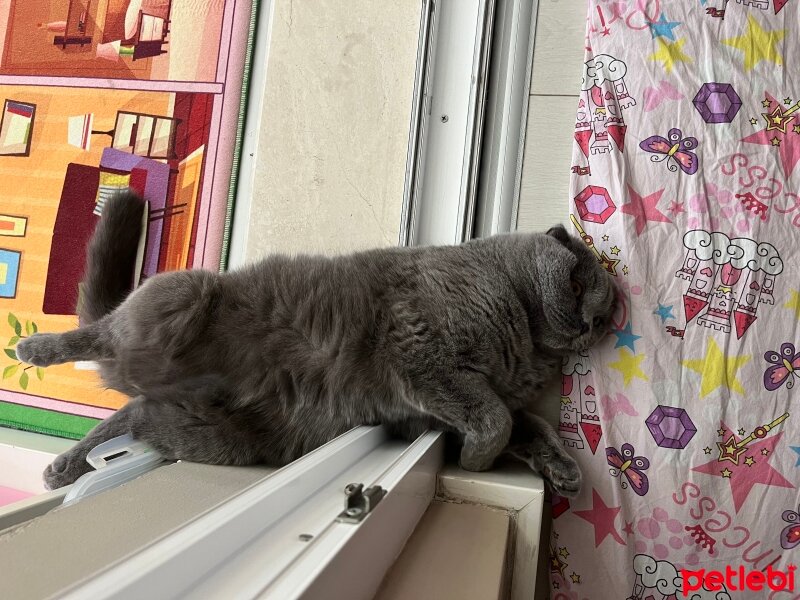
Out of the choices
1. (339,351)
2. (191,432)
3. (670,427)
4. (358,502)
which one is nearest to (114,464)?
(191,432)

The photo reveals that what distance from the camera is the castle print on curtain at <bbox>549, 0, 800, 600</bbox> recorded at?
1.10m

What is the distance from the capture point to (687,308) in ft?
3.78

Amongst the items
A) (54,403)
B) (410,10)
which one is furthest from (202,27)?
(54,403)

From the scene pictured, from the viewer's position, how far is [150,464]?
102 cm

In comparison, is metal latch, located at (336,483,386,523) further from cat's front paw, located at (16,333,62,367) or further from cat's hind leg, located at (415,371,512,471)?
cat's front paw, located at (16,333,62,367)

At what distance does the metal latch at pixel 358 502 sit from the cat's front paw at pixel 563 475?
0.53 metres

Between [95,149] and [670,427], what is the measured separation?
164cm

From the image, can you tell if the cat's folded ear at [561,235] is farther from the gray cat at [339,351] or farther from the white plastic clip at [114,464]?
the white plastic clip at [114,464]

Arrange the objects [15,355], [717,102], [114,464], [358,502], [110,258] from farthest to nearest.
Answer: [15,355] < [110,258] < [717,102] < [114,464] < [358,502]

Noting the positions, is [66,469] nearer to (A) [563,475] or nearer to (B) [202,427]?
(B) [202,427]

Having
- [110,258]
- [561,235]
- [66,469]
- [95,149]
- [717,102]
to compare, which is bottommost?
[66,469]

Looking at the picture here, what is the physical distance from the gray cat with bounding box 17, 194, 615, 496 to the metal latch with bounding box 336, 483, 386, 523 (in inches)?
15.3

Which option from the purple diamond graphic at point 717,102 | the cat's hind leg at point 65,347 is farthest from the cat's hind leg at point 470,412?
the purple diamond graphic at point 717,102

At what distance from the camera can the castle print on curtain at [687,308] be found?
1.10 meters
